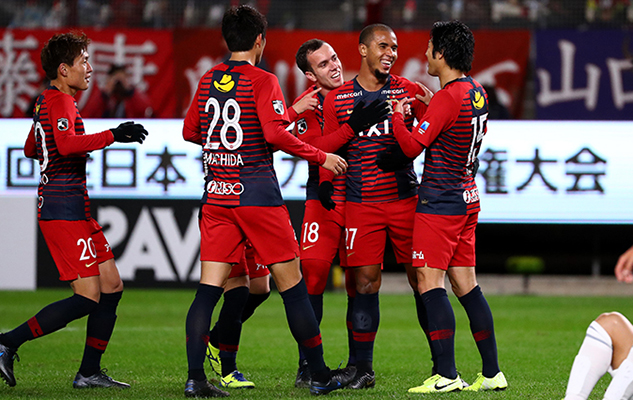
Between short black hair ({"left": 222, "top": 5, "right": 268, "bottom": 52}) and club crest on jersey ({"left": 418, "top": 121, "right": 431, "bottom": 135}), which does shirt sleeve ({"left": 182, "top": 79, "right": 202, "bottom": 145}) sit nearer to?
short black hair ({"left": 222, "top": 5, "right": 268, "bottom": 52})

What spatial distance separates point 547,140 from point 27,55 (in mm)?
8534

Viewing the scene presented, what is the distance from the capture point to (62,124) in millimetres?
5000

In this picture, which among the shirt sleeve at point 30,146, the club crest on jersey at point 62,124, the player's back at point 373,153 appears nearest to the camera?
the club crest on jersey at point 62,124

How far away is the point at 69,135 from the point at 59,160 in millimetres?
264

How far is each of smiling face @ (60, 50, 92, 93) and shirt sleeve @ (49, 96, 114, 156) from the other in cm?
17

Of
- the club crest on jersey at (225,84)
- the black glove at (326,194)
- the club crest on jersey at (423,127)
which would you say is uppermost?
the club crest on jersey at (225,84)

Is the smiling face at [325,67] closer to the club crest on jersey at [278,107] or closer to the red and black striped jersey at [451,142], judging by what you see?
the red and black striped jersey at [451,142]

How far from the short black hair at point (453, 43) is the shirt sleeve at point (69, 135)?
6.65 feet

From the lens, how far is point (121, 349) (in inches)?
275

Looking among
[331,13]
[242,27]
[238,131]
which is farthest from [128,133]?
[331,13]

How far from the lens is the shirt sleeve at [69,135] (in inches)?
195

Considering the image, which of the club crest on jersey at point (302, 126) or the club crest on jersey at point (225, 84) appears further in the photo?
the club crest on jersey at point (302, 126)

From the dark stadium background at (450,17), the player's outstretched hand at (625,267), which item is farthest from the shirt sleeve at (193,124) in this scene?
the dark stadium background at (450,17)

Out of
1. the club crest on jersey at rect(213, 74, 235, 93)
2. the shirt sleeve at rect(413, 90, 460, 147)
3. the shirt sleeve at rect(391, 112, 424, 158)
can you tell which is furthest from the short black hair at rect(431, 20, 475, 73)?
the club crest on jersey at rect(213, 74, 235, 93)
